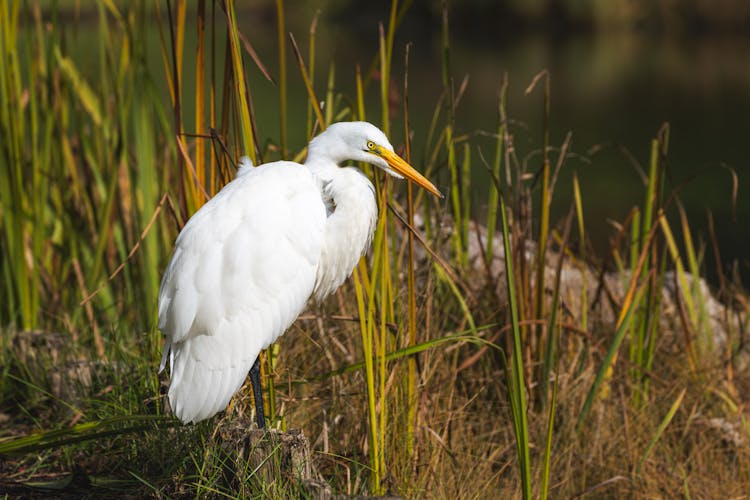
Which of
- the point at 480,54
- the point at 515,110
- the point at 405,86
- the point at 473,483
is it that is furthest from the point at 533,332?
the point at 480,54

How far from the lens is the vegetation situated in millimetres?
1883

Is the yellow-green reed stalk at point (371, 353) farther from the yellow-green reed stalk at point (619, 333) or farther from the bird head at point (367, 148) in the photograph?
the yellow-green reed stalk at point (619, 333)

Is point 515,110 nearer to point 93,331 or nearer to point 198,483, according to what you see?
point 93,331

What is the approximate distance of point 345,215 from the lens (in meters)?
1.92

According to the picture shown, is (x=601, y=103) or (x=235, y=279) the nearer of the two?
(x=235, y=279)

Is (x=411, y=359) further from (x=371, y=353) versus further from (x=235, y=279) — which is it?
(x=235, y=279)

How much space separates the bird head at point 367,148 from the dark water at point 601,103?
1.10 meters

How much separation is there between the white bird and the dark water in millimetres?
1096

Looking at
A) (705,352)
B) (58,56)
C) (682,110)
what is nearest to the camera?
(58,56)

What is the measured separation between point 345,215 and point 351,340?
55 centimetres

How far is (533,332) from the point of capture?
2.48m

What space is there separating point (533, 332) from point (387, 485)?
71 cm

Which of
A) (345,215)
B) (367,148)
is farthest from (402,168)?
(345,215)

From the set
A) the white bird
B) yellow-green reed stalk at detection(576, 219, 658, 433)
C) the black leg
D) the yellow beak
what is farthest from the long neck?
yellow-green reed stalk at detection(576, 219, 658, 433)
